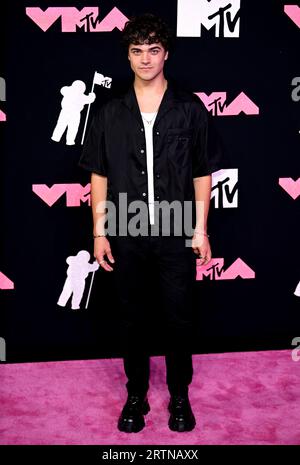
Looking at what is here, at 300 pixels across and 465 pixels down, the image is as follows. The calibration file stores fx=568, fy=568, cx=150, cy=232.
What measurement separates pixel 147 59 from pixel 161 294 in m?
0.97

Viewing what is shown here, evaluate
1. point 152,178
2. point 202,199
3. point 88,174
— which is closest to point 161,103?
point 152,178

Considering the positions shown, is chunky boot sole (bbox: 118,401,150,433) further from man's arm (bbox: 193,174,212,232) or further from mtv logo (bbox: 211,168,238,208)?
mtv logo (bbox: 211,168,238,208)

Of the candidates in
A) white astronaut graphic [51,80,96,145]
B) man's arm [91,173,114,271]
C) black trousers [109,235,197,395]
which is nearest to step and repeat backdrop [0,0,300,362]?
white astronaut graphic [51,80,96,145]

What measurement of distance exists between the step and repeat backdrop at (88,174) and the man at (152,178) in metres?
0.33

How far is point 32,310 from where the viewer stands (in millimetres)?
3043

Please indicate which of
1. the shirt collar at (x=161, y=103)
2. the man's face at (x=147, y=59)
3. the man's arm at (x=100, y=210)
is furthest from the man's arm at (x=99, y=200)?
the man's face at (x=147, y=59)

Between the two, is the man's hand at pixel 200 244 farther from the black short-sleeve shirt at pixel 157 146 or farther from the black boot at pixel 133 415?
the black boot at pixel 133 415

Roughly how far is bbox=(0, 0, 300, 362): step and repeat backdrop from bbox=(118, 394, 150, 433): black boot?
46 centimetres

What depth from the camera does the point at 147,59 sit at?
2209 millimetres

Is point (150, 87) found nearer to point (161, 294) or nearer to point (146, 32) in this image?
point (146, 32)

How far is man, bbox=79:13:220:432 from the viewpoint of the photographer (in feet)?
7.53

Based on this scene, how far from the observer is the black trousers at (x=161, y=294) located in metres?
2.36

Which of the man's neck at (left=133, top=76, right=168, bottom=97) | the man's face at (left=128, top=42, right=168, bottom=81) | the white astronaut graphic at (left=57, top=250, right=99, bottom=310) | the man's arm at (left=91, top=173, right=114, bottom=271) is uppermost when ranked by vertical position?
the man's face at (left=128, top=42, right=168, bottom=81)

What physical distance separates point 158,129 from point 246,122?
30.8 inches
